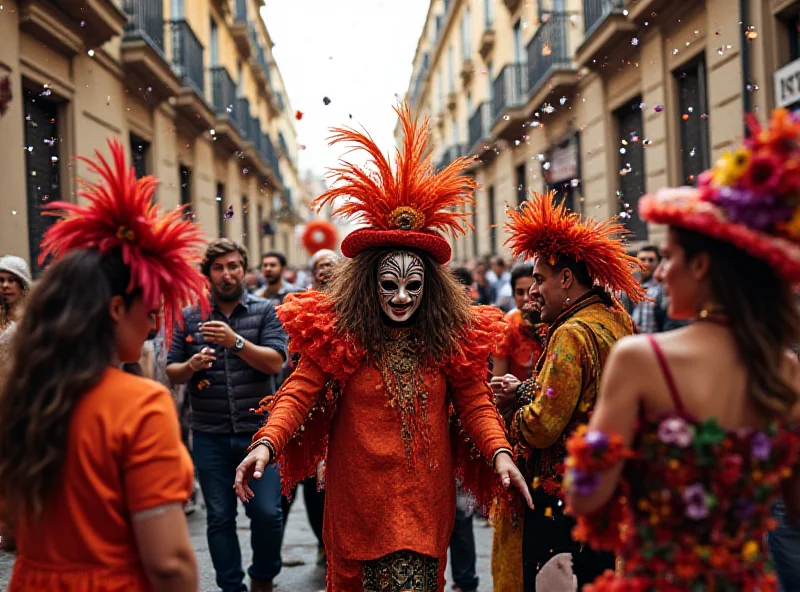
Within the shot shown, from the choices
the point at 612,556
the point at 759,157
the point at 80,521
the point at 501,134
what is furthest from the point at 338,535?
the point at 501,134

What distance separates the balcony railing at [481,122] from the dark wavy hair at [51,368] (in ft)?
64.0

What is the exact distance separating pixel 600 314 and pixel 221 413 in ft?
7.73

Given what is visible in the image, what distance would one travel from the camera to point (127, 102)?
11547 mm

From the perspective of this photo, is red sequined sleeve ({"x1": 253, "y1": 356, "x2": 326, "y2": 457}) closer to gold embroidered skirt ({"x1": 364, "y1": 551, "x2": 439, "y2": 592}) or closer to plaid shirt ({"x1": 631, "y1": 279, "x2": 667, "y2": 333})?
gold embroidered skirt ({"x1": 364, "y1": 551, "x2": 439, "y2": 592})

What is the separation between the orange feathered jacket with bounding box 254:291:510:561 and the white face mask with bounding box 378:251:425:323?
22cm

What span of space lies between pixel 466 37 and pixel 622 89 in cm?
1327

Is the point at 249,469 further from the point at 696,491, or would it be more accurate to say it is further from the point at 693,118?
the point at 693,118

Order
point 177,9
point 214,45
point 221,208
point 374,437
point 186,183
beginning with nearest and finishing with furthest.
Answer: point 374,437, point 186,183, point 177,9, point 214,45, point 221,208

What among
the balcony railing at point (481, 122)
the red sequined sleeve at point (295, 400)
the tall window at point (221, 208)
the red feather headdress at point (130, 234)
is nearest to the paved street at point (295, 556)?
the red sequined sleeve at point (295, 400)

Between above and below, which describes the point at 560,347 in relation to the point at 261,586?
above

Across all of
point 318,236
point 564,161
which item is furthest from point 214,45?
point 564,161

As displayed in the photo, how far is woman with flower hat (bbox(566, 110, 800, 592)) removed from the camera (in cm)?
192

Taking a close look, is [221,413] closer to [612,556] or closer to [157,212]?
[612,556]

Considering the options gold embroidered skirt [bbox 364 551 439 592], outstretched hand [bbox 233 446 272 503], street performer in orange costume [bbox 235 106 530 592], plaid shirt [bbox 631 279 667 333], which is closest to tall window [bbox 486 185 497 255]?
plaid shirt [bbox 631 279 667 333]
